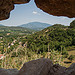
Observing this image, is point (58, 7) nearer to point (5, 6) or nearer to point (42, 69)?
point (5, 6)

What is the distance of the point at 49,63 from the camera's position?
237 cm

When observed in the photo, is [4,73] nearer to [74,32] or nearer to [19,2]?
[19,2]

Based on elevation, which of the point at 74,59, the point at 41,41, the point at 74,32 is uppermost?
the point at 74,32

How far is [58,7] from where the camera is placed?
255 cm

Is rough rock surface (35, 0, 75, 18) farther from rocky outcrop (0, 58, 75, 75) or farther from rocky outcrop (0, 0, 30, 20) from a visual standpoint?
rocky outcrop (0, 58, 75, 75)

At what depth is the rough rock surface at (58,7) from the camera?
2.37 meters

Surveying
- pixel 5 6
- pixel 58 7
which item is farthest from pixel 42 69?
pixel 5 6

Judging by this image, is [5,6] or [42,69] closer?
[42,69]

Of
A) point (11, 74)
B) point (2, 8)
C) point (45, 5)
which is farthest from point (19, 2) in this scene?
point (11, 74)

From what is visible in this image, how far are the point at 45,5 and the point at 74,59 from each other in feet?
52.1

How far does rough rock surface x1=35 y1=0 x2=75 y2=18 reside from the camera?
7.77 ft

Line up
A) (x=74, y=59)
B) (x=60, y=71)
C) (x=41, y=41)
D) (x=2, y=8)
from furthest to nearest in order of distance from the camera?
(x=41, y=41) → (x=74, y=59) → (x=2, y=8) → (x=60, y=71)

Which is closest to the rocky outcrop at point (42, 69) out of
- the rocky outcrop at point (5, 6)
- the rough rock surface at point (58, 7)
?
the rough rock surface at point (58, 7)

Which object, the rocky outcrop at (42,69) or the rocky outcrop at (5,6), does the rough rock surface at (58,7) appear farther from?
the rocky outcrop at (42,69)
